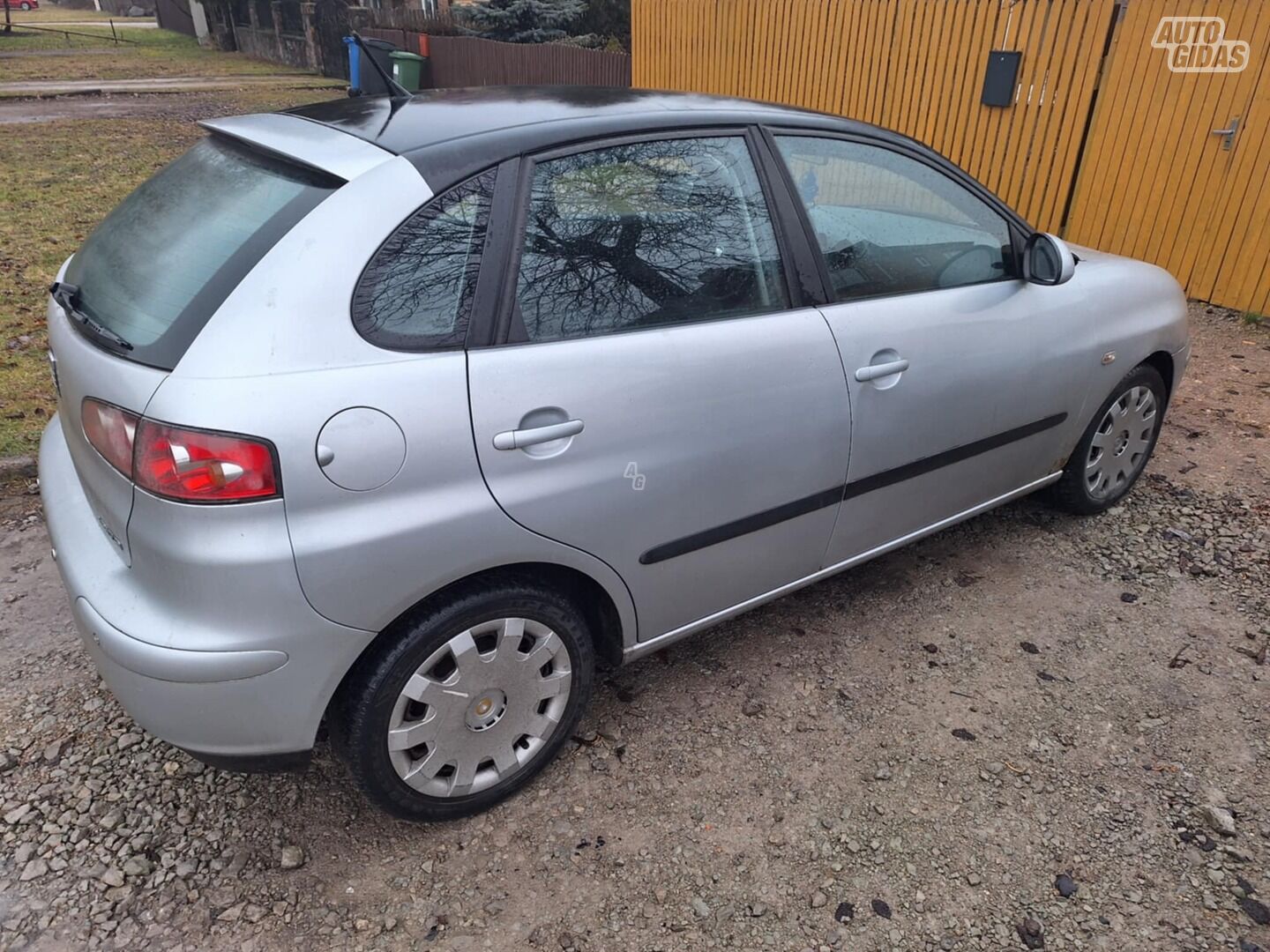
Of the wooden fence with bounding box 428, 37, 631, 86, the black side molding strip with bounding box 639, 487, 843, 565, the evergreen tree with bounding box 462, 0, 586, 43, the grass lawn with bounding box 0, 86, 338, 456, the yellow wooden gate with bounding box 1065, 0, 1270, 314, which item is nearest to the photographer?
the black side molding strip with bounding box 639, 487, 843, 565

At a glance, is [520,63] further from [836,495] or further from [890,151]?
[836,495]

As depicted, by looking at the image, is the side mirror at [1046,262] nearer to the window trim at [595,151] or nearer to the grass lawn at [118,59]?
the window trim at [595,151]

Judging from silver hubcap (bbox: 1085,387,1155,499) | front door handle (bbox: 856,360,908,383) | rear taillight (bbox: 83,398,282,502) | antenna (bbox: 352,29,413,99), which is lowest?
silver hubcap (bbox: 1085,387,1155,499)

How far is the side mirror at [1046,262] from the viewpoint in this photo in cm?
302

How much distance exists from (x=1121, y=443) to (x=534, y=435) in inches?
113

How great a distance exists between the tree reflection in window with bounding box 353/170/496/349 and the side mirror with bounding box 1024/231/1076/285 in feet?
6.52

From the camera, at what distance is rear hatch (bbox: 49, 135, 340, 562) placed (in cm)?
189

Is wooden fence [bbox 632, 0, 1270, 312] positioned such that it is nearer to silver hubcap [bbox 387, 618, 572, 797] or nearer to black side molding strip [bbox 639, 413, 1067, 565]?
black side molding strip [bbox 639, 413, 1067, 565]

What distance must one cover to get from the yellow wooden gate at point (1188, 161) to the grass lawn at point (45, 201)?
7009 mm

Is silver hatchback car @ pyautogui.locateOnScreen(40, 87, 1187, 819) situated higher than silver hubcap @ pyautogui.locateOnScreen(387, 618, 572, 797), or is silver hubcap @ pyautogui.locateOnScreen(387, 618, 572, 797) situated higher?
silver hatchback car @ pyautogui.locateOnScreen(40, 87, 1187, 819)

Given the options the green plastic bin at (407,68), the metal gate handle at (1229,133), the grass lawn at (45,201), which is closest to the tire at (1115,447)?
the metal gate handle at (1229,133)

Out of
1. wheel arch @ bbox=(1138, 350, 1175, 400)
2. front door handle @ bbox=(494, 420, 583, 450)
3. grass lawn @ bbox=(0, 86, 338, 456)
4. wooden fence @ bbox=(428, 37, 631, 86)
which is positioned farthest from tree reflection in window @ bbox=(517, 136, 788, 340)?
wooden fence @ bbox=(428, 37, 631, 86)

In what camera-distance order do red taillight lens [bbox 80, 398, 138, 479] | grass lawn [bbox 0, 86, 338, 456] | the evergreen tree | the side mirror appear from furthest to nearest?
Answer: the evergreen tree < grass lawn [bbox 0, 86, 338, 456] < the side mirror < red taillight lens [bbox 80, 398, 138, 479]

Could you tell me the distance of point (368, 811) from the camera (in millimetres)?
2400
